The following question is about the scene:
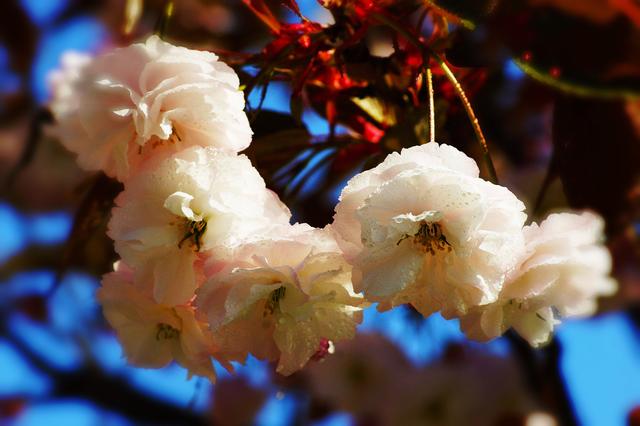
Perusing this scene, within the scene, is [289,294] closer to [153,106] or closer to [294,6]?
[153,106]

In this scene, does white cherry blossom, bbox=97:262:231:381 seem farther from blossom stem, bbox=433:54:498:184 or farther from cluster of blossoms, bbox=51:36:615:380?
blossom stem, bbox=433:54:498:184

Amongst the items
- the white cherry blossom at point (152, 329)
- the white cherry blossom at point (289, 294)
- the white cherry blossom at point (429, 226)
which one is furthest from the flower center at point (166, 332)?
the white cherry blossom at point (429, 226)

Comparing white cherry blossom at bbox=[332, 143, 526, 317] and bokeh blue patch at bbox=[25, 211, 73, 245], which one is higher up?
white cherry blossom at bbox=[332, 143, 526, 317]

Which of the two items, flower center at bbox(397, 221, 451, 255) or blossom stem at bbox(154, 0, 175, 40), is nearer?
flower center at bbox(397, 221, 451, 255)

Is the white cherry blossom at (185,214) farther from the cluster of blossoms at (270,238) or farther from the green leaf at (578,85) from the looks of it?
the green leaf at (578,85)

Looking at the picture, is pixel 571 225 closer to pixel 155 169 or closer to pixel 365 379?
pixel 155 169

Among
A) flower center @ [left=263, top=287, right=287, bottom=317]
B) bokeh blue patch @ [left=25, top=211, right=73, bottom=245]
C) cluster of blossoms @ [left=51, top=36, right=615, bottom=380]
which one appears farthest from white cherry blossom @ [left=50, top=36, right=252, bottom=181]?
bokeh blue patch @ [left=25, top=211, right=73, bottom=245]

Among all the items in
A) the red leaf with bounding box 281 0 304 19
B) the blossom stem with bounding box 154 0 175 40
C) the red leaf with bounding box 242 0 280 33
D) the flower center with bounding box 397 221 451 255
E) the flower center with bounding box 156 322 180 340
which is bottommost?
the flower center with bounding box 156 322 180 340

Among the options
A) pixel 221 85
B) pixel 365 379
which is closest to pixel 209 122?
pixel 221 85
